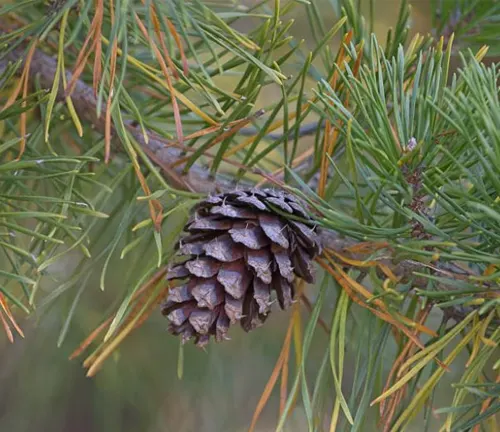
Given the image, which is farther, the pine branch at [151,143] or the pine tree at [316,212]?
the pine branch at [151,143]

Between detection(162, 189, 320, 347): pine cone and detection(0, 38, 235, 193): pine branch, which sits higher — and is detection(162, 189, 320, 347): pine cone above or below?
below

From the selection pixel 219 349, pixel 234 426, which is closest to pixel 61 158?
pixel 219 349

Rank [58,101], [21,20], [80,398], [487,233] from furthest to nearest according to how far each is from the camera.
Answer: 1. [80,398]
2. [21,20]
3. [58,101]
4. [487,233]

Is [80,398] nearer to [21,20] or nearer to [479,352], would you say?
[21,20]

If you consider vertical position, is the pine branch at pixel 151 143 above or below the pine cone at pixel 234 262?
above

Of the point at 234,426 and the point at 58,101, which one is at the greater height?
the point at 58,101

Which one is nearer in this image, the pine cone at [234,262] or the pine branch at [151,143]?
the pine cone at [234,262]

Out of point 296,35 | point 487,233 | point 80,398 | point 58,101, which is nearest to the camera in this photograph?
point 487,233

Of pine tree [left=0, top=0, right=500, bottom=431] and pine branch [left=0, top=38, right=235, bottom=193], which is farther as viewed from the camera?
pine branch [left=0, top=38, right=235, bottom=193]
